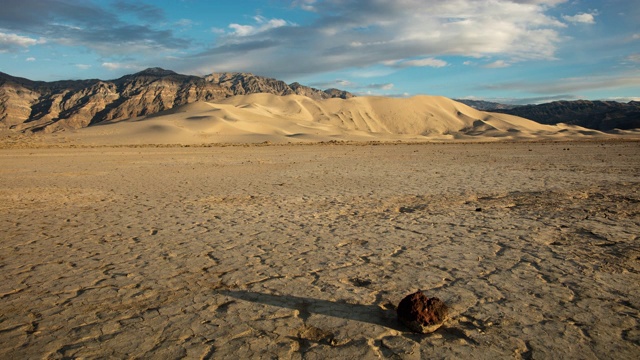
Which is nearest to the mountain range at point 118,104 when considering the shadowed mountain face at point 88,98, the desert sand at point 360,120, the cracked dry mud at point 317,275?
the shadowed mountain face at point 88,98

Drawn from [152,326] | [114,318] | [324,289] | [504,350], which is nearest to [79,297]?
[114,318]

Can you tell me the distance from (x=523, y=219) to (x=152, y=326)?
522cm

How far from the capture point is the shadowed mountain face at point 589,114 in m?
101

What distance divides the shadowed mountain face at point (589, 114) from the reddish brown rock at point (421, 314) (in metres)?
112

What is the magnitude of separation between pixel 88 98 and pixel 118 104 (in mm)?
10125

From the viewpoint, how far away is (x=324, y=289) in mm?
3426

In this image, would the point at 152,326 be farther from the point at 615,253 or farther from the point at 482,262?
the point at 615,253

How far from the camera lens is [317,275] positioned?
3.77 metres

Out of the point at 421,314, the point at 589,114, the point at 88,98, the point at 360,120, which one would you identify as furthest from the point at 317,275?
the point at 589,114

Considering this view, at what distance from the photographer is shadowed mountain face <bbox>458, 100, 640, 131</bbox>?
332ft

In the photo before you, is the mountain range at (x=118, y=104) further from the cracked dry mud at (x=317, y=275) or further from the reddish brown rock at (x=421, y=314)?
the reddish brown rock at (x=421, y=314)

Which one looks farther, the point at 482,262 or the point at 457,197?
the point at 457,197

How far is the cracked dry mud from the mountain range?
107869mm

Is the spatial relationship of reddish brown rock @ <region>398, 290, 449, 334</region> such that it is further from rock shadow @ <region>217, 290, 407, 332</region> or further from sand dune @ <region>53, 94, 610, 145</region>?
sand dune @ <region>53, 94, 610, 145</region>
